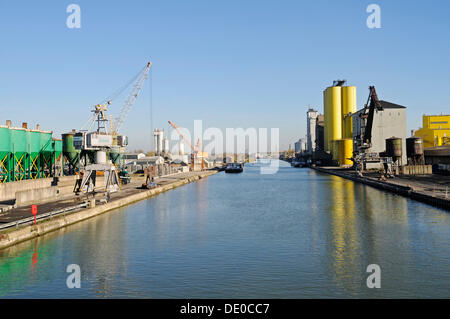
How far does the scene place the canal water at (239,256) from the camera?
65.3 feet

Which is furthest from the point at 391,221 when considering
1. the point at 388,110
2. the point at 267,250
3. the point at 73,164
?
the point at 388,110

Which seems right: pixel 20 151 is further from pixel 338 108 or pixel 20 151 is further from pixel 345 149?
pixel 338 108

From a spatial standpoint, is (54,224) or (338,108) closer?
(54,224)

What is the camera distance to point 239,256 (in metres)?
26.0

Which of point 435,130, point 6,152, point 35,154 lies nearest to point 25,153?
point 35,154

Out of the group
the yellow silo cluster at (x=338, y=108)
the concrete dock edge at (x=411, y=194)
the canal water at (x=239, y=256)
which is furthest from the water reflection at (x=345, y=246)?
the yellow silo cluster at (x=338, y=108)

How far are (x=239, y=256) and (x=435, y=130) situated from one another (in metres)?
159

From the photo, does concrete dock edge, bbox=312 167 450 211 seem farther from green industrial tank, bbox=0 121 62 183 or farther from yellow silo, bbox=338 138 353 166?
yellow silo, bbox=338 138 353 166

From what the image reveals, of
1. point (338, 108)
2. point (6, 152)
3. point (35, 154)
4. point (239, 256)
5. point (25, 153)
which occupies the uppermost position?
point (338, 108)

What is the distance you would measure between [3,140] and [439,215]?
53.1 m

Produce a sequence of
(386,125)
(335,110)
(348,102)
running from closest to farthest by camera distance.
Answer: (386,125) → (348,102) → (335,110)

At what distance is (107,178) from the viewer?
177 ft
